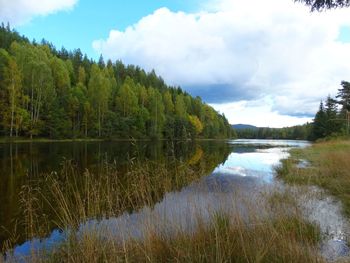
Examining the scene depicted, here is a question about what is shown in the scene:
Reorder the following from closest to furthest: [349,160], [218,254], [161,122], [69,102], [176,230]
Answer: [218,254] → [176,230] → [349,160] → [69,102] → [161,122]

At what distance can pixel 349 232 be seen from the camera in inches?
249

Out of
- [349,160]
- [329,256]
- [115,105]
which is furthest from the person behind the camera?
[115,105]

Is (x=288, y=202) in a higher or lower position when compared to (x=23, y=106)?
lower

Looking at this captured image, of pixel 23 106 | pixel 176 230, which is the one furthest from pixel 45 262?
pixel 23 106

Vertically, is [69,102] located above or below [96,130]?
above

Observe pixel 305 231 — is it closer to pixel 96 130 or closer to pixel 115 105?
pixel 96 130

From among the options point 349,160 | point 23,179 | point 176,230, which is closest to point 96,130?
point 23,179

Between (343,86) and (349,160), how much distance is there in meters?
50.3

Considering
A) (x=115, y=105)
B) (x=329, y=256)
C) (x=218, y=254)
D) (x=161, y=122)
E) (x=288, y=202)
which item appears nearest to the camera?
(x=218, y=254)

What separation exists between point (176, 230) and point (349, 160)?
34.9 ft

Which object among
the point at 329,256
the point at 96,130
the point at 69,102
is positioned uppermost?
the point at 69,102

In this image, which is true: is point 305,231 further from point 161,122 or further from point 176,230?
point 161,122

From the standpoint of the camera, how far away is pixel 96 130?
66438 millimetres

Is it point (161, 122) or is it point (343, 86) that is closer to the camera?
point (343, 86)
